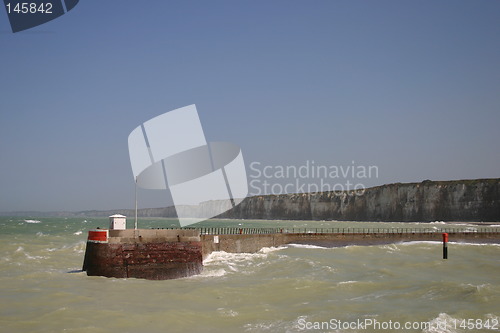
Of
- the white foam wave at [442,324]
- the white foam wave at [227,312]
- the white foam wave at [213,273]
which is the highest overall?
the white foam wave at [213,273]

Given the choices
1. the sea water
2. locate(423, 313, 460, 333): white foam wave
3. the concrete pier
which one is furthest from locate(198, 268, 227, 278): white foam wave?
locate(423, 313, 460, 333): white foam wave

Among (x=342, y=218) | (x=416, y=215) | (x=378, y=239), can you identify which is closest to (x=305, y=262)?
(x=378, y=239)

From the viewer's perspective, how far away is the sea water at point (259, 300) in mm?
17359

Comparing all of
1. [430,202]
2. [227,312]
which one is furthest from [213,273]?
[430,202]

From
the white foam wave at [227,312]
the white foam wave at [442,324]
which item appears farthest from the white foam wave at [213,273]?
the white foam wave at [442,324]

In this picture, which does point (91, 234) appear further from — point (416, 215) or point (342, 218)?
point (342, 218)

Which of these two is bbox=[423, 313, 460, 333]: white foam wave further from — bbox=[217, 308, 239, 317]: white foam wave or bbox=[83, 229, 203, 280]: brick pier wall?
bbox=[83, 229, 203, 280]: brick pier wall

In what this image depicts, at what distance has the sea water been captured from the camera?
17359mm

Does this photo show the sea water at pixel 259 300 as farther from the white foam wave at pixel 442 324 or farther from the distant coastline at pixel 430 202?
the distant coastline at pixel 430 202

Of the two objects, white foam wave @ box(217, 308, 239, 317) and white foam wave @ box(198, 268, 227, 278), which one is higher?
white foam wave @ box(198, 268, 227, 278)

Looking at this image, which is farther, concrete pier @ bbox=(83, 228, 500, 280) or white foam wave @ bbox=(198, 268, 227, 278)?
white foam wave @ bbox=(198, 268, 227, 278)

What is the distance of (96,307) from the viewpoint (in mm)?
19531

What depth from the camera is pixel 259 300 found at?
70.2 ft

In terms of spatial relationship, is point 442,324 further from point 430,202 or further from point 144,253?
point 430,202
